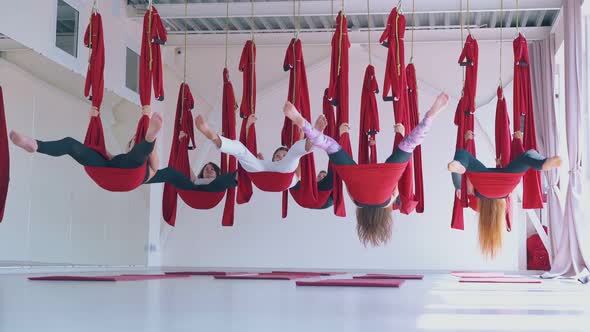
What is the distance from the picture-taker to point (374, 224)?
6.80m

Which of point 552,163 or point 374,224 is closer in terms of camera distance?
point 552,163

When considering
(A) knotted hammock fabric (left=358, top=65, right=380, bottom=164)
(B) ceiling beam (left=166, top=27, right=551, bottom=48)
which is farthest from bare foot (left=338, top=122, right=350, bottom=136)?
(B) ceiling beam (left=166, top=27, right=551, bottom=48)

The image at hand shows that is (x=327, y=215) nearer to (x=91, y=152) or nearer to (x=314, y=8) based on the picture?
(x=314, y=8)

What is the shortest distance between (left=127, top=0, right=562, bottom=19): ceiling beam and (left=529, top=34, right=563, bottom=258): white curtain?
48.2 inches

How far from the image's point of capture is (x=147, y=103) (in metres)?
6.51

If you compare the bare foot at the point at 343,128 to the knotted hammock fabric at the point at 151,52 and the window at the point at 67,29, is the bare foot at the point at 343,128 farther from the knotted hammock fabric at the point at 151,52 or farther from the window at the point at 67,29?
the window at the point at 67,29

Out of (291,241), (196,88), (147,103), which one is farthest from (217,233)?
(147,103)

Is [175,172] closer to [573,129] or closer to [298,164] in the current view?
[298,164]

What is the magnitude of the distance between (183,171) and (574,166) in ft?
15.3

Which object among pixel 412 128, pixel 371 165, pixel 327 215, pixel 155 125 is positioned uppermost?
pixel 412 128

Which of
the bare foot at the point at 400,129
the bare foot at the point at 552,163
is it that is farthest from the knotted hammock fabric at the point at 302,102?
the bare foot at the point at 552,163

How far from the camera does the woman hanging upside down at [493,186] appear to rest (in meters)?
6.53

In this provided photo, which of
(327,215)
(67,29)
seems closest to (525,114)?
(67,29)

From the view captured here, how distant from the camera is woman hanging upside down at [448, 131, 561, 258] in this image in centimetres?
653
